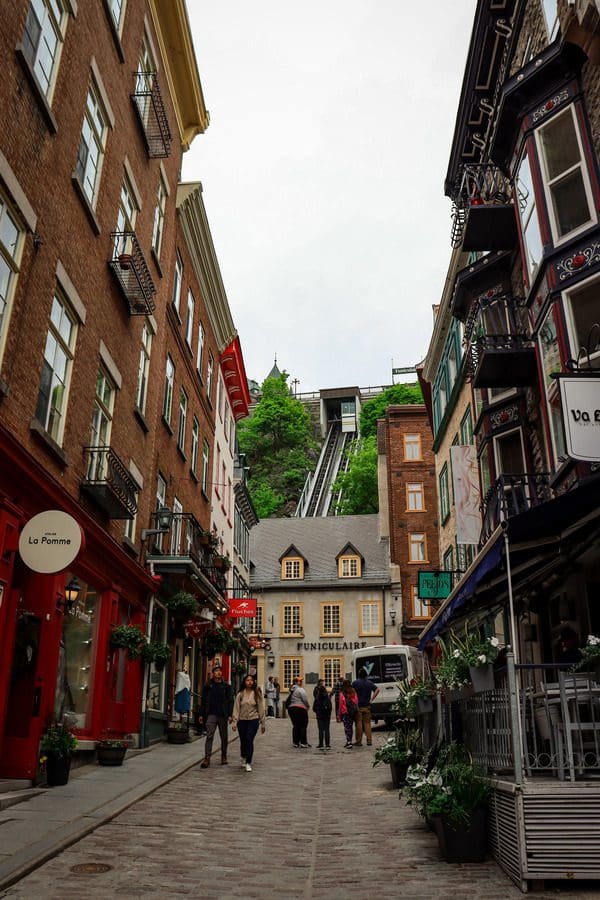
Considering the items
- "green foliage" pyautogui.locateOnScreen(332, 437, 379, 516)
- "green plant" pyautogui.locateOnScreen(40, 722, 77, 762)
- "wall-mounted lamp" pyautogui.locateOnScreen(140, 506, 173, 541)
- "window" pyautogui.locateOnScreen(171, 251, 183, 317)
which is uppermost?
"green foliage" pyautogui.locateOnScreen(332, 437, 379, 516)

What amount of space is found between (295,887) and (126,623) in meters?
11.2

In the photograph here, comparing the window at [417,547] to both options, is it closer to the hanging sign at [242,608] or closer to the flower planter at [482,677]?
the hanging sign at [242,608]

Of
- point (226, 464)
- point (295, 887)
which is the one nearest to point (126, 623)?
point (295, 887)

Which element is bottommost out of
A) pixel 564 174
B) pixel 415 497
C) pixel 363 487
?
pixel 564 174

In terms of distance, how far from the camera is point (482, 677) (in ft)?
26.2

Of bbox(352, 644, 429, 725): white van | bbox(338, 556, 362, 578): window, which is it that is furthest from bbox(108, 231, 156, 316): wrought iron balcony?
bbox(338, 556, 362, 578): window

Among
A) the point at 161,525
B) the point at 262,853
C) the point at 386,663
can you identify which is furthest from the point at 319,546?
the point at 262,853

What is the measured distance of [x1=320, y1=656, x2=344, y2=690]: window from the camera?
4447 cm

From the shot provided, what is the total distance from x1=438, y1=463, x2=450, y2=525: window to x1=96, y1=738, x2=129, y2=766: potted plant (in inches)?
600

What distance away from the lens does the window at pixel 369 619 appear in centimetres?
4516

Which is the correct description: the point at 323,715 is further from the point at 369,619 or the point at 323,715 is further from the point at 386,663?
the point at 369,619

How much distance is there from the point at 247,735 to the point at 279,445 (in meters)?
89.3

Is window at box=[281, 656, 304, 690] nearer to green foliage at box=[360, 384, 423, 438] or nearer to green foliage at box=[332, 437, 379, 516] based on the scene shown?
green foliage at box=[332, 437, 379, 516]

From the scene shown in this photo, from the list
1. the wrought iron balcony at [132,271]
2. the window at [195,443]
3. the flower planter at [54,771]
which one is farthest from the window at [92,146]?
the window at [195,443]
